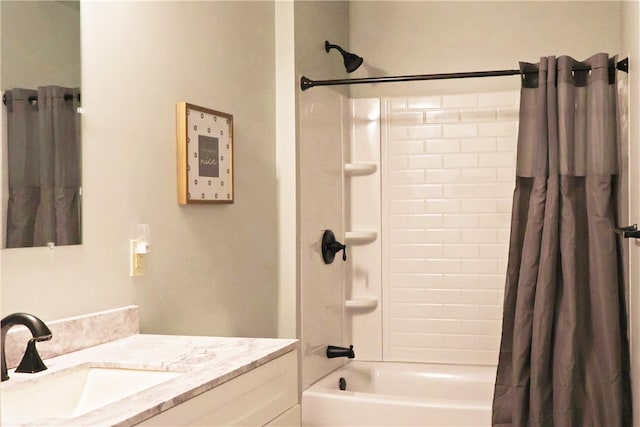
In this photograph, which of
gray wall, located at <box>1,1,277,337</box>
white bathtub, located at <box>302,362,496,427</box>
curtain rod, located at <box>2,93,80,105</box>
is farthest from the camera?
white bathtub, located at <box>302,362,496,427</box>

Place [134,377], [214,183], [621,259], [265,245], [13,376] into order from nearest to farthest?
1. [13,376]
2. [134,377]
3. [214,183]
4. [621,259]
5. [265,245]

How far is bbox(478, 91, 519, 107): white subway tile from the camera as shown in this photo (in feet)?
12.8

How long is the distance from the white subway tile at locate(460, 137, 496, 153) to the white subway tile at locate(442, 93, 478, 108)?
185mm

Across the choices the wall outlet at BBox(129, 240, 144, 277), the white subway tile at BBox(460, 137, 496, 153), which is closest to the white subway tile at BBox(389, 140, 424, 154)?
the white subway tile at BBox(460, 137, 496, 153)

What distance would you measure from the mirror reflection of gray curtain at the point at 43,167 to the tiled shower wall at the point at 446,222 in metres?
2.29

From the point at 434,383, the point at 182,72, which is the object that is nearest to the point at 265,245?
the point at 182,72

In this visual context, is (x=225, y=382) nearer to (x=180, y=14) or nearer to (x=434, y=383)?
(x=180, y=14)

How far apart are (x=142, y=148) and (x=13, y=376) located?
35.5 inches

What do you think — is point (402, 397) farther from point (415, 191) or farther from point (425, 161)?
point (425, 161)

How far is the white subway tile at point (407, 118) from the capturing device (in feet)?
13.2

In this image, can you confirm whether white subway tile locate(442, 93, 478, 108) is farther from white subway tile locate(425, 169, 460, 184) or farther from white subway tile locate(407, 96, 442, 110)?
white subway tile locate(425, 169, 460, 184)

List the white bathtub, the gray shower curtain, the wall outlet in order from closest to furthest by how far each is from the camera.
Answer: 1. the wall outlet
2. the gray shower curtain
3. the white bathtub

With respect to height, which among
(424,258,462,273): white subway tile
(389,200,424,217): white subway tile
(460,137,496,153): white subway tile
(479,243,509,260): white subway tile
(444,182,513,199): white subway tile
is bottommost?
(424,258,462,273): white subway tile

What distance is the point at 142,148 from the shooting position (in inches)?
91.7
